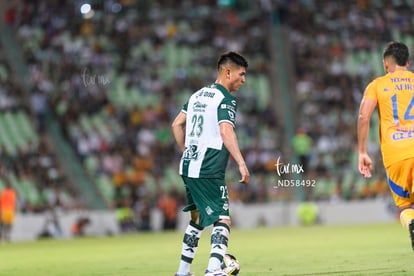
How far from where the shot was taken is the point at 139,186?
31.1 metres

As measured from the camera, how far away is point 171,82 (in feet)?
114

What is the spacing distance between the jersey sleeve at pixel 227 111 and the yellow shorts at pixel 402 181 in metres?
2.01

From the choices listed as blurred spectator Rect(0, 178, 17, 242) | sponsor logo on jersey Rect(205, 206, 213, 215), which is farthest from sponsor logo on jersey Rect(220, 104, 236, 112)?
blurred spectator Rect(0, 178, 17, 242)

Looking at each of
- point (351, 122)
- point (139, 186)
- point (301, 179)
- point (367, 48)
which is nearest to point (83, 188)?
point (139, 186)

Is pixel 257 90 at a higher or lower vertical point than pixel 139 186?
higher

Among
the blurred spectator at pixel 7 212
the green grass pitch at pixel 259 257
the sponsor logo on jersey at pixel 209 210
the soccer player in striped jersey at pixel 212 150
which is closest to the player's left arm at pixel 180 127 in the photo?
the soccer player in striped jersey at pixel 212 150

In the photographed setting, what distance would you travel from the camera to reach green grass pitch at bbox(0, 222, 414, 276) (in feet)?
40.3

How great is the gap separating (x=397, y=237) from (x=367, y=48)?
17.3 metres

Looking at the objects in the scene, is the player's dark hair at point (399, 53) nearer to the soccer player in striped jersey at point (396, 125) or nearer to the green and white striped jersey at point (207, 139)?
the soccer player in striped jersey at point (396, 125)

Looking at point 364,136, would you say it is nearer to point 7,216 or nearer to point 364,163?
point 364,163

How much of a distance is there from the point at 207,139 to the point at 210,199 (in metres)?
0.67

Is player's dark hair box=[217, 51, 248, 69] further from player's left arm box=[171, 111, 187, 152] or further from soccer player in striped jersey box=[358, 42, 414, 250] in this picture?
soccer player in striped jersey box=[358, 42, 414, 250]

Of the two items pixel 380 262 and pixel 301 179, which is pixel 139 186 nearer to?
pixel 301 179

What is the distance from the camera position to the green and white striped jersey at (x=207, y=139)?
33.9 feet
